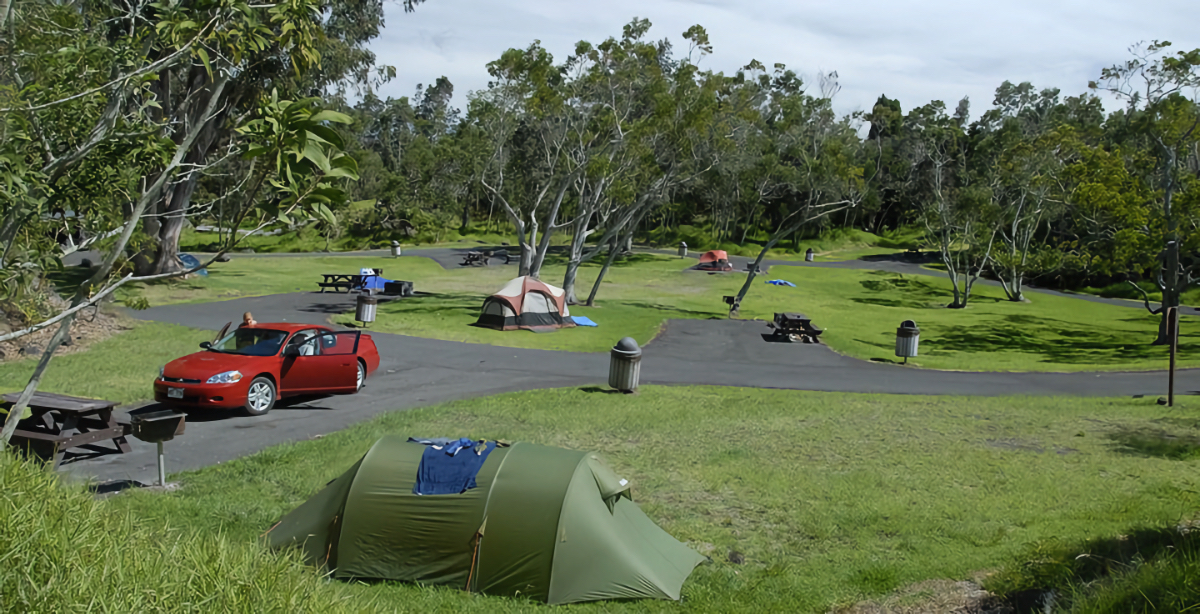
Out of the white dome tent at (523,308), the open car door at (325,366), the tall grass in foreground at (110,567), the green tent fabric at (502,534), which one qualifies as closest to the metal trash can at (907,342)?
the white dome tent at (523,308)

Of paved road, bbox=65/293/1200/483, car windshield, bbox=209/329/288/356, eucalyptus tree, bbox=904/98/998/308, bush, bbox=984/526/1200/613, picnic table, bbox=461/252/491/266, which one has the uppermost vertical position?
eucalyptus tree, bbox=904/98/998/308

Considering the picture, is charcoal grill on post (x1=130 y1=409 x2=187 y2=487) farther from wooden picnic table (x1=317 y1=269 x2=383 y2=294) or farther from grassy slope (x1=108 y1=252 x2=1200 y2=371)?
wooden picnic table (x1=317 y1=269 x2=383 y2=294)

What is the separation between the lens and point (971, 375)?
24.2m

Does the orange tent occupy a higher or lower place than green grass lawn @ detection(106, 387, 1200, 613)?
higher

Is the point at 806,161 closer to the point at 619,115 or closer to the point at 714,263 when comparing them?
the point at 619,115

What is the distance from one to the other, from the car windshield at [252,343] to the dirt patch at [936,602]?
1166 centimetres

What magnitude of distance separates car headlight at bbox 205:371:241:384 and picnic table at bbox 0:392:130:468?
7.81ft

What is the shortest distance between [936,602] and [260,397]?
11706 mm

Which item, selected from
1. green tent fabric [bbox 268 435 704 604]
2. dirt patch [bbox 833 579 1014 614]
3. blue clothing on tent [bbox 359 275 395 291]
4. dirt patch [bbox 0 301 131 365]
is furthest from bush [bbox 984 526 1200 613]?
blue clothing on tent [bbox 359 275 395 291]

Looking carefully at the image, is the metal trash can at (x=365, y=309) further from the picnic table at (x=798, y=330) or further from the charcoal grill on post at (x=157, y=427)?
the charcoal grill on post at (x=157, y=427)

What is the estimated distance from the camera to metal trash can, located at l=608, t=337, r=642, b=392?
18.2m

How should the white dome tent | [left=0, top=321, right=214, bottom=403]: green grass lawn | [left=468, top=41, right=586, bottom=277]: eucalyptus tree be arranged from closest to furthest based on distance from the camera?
[left=0, top=321, right=214, bottom=403]: green grass lawn → the white dome tent → [left=468, top=41, right=586, bottom=277]: eucalyptus tree

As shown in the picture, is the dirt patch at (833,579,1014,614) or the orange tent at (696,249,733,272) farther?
the orange tent at (696,249,733,272)

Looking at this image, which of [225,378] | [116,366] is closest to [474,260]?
[116,366]
